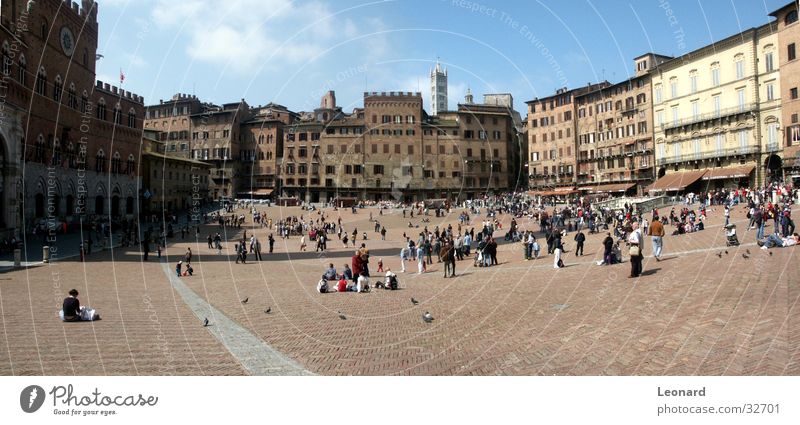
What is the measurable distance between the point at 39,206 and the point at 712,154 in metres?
67.0

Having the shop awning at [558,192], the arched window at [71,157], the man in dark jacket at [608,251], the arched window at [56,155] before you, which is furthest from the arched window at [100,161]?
the shop awning at [558,192]

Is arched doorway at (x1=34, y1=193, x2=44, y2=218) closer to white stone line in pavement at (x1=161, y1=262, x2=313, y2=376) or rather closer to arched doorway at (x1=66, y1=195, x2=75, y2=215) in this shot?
arched doorway at (x1=66, y1=195, x2=75, y2=215)

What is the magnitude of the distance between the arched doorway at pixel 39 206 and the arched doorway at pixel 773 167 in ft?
219

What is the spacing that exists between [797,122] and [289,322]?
173ft

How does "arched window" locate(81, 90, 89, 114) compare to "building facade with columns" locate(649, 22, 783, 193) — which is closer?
"arched window" locate(81, 90, 89, 114)

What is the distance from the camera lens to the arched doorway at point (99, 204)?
48625 millimetres

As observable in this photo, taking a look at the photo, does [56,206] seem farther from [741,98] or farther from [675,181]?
[741,98]

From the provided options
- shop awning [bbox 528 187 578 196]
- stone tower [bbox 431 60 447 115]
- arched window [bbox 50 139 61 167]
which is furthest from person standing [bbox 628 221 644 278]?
stone tower [bbox 431 60 447 115]

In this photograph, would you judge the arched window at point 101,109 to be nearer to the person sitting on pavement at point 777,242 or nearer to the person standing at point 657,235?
the person standing at point 657,235

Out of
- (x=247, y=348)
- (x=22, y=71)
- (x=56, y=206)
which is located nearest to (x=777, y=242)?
(x=247, y=348)

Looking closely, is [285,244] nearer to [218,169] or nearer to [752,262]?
[752,262]

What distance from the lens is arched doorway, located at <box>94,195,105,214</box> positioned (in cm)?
4862

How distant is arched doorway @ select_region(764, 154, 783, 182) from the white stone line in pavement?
54.4m

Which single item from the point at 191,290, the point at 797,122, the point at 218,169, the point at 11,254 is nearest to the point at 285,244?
the point at 11,254
